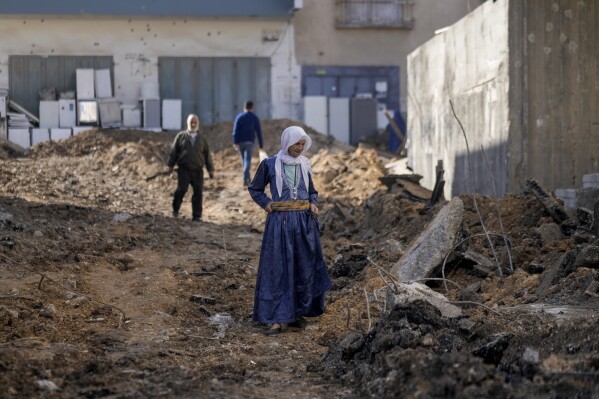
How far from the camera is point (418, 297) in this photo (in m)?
7.60

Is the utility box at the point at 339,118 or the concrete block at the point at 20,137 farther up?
the utility box at the point at 339,118

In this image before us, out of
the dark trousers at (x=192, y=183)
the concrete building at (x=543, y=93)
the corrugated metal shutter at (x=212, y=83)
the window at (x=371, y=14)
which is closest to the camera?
the concrete building at (x=543, y=93)

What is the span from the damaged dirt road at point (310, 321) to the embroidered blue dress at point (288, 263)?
219mm

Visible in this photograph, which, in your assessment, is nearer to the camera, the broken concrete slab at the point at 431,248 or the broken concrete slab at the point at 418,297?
the broken concrete slab at the point at 418,297

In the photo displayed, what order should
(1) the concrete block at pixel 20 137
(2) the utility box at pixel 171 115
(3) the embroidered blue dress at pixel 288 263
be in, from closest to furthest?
(3) the embroidered blue dress at pixel 288 263
(1) the concrete block at pixel 20 137
(2) the utility box at pixel 171 115

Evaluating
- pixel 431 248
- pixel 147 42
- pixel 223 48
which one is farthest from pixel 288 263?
pixel 147 42

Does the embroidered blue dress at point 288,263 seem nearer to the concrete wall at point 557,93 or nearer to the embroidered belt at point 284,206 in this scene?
the embroidered belt at point 284,206

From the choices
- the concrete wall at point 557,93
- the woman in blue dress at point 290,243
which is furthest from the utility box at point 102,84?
the woman in blue dress at point 290,243

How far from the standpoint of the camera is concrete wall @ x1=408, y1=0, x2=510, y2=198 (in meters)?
12.8

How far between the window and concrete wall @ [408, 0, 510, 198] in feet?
37.1

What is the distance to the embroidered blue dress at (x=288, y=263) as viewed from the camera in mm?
8562

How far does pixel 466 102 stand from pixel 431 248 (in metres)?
5.42

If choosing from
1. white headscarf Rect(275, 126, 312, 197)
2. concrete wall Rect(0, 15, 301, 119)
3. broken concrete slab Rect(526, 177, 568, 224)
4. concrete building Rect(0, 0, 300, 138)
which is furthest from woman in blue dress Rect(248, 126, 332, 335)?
concrete wall Rect(0, 15, 301, 119)

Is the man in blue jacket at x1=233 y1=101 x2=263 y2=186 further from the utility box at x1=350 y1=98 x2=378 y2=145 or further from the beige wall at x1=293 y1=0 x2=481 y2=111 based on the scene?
the beige wall at x1=293 y1=0 x2=481 y2=111
